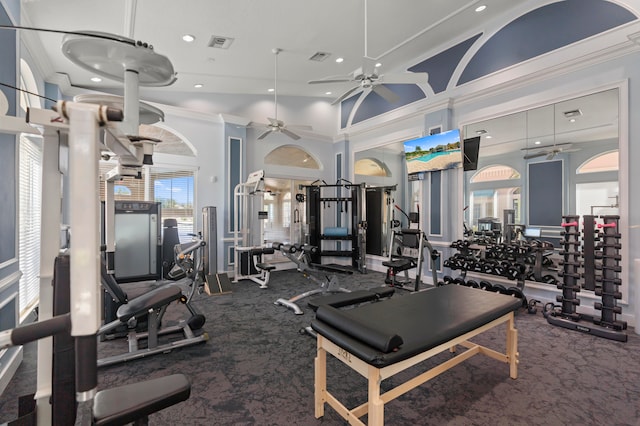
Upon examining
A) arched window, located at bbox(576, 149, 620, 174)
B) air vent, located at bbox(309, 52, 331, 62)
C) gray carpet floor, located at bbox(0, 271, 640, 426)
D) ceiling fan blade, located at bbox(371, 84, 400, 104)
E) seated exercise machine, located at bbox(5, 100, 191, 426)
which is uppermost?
air vent, located at bbox(309, 52, 331, 62)

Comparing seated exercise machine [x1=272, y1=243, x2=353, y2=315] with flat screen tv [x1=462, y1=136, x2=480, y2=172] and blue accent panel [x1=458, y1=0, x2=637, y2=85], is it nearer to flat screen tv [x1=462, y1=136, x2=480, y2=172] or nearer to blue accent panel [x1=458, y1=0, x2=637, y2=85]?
flat screen tv [x1=462, y1=136, x2=480, y2=172]

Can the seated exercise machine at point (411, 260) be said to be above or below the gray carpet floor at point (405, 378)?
above

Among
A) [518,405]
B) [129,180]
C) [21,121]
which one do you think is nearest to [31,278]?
[129,180]

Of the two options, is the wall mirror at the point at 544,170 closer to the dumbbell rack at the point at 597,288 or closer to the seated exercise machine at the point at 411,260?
the dumbbell rack at the point at 597,288

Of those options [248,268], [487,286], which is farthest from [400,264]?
[248,268]

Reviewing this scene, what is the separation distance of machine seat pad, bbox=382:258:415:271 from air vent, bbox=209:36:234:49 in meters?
4.00

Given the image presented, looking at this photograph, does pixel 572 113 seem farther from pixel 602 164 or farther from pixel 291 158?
pixel 291 158

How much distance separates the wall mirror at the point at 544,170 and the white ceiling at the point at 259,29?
171cm

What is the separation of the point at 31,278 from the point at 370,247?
19.8 feet

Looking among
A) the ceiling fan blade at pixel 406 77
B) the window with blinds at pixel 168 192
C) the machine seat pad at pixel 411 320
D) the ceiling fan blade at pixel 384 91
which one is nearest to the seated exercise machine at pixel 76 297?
the machine seat pad at pixel 411 320

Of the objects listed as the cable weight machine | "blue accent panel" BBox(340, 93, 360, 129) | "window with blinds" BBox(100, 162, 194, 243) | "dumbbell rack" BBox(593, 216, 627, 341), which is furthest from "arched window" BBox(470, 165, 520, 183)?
"window with blinds" BBox(100, 162, 194, 243)

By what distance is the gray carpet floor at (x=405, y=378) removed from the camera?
6.37ft

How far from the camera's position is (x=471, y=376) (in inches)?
94.5

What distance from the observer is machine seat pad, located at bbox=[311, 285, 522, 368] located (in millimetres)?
1609
